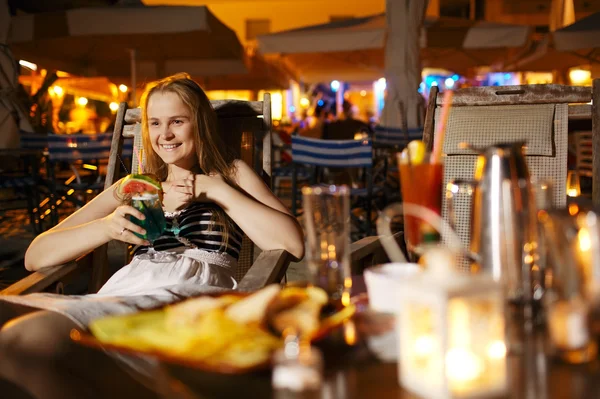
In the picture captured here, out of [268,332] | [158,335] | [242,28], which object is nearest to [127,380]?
[158,335]

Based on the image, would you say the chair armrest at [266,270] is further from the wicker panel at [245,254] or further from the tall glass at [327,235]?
the wicker panel at [245,254]

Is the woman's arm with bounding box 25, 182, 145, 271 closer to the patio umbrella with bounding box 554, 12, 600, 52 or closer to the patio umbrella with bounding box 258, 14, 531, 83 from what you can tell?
the patio umbrella with bounding box 258, 14, 531, 83

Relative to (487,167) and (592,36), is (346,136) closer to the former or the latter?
(592,36)

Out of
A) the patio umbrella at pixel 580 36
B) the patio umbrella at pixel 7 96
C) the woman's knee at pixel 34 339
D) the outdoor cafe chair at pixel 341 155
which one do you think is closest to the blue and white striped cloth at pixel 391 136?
the outdoor cafe chair at pixel 341 155

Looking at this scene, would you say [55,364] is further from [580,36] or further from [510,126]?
[580,36]

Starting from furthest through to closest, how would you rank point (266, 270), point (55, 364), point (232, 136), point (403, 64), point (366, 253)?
point (403, 64) → point (232, 136) → point (366, 253) → point (266, 270) → point (55, 364)

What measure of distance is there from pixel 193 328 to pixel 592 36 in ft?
23.3

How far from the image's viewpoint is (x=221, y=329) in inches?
37.8

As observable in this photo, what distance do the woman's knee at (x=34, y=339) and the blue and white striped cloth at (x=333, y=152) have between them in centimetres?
367

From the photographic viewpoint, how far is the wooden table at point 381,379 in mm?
849

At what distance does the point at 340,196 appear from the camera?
118cm

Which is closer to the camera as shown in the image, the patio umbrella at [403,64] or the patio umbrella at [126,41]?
the patio umbrella at [126,41]

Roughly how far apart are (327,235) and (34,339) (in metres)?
0.60

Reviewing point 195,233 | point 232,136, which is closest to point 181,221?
point 195,233
